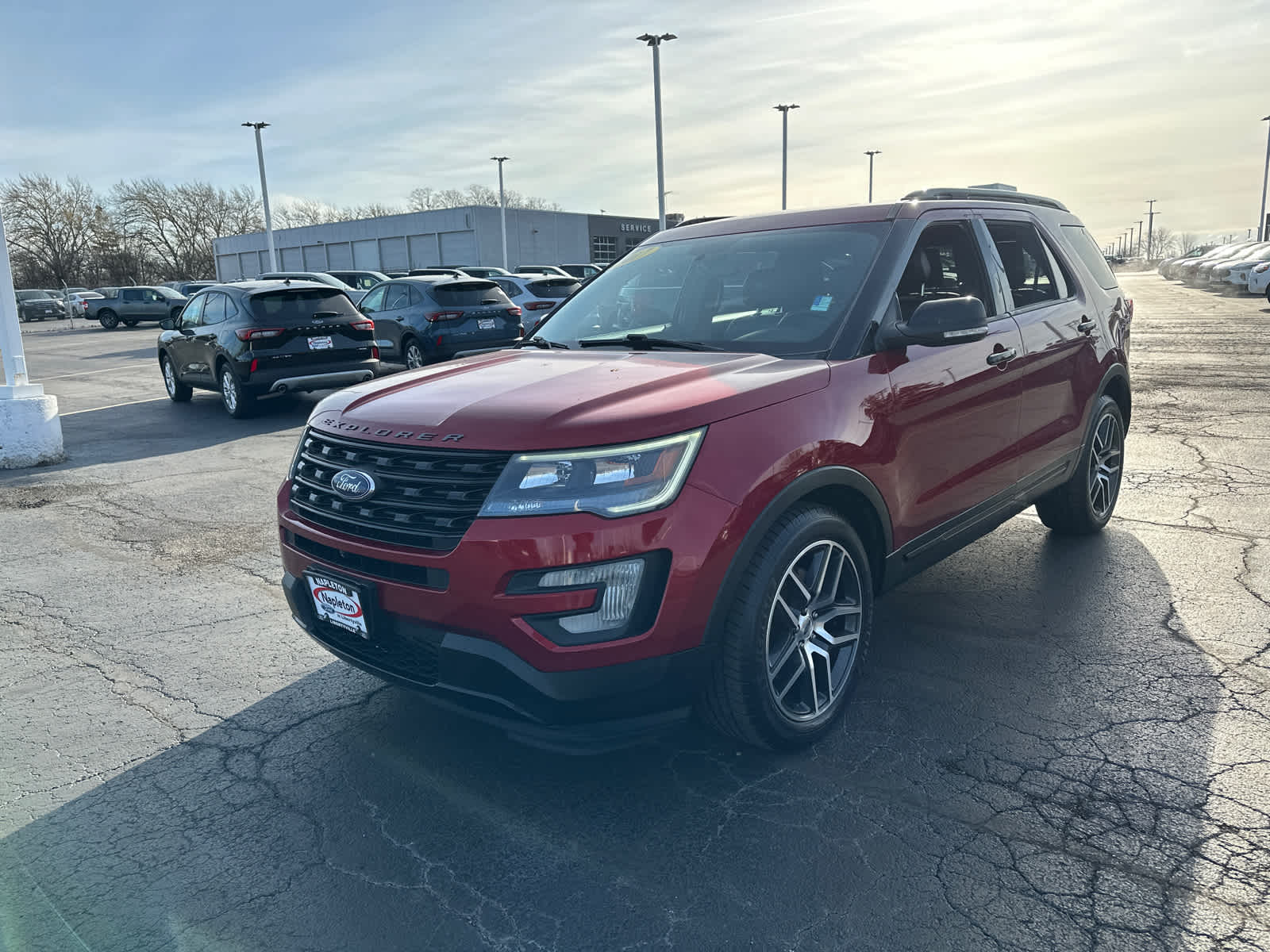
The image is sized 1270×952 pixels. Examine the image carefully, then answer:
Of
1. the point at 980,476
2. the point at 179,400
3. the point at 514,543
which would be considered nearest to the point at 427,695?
the point at 514,543

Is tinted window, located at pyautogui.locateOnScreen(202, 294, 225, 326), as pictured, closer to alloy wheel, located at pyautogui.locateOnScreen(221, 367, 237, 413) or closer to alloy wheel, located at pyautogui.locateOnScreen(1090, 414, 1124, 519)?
alloy wheel, located at pyautogui.locateOnScreen(221, 367, 237, 413)

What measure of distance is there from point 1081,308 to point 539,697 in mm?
3963

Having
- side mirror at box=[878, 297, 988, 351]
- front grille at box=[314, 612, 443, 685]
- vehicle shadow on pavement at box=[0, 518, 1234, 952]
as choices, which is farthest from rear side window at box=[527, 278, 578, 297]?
front grille at box=[314, 612, 443, 685]

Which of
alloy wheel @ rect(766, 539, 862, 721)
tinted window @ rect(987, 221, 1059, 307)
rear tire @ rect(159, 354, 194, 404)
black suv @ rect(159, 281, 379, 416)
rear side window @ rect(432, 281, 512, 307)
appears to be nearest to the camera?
alloy wheel @ rect(766, 539, 862, 721)

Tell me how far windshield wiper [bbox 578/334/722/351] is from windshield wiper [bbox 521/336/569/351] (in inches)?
6.1

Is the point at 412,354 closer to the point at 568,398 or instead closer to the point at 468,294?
→ the point at 468,294

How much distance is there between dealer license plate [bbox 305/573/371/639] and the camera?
9.60 feet

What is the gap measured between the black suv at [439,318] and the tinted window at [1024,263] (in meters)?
10.6

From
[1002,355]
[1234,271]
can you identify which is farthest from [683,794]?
[1234,271]

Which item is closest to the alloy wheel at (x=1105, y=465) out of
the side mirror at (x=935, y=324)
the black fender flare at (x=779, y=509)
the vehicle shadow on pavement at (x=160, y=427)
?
the side mirror at (x=935, y=324)

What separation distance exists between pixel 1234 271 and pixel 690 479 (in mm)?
34670

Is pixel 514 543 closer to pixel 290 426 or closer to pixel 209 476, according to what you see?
pixel 209 476

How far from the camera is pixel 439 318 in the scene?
14.4m

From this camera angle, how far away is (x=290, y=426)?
36.5ft
